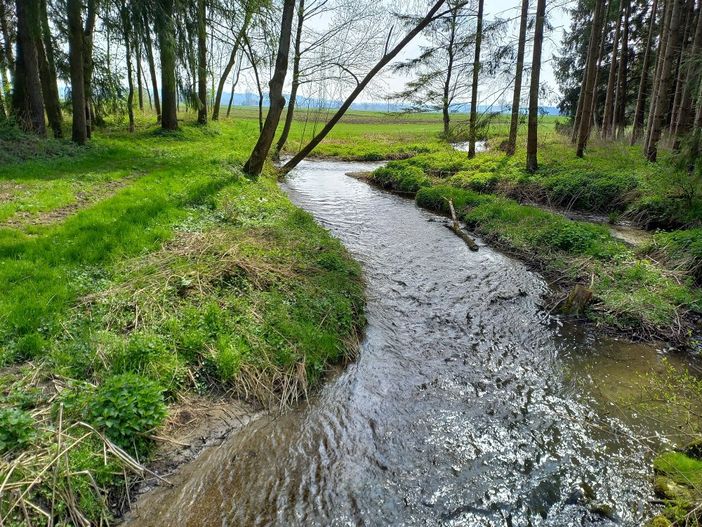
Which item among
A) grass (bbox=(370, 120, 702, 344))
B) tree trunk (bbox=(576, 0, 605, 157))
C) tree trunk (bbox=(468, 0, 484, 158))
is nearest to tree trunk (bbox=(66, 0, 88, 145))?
grass (bbox=(370, 120, 702, 344))

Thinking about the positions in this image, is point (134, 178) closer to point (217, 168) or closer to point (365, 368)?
point (217, 168)

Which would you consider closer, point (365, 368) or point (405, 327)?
point (365, 368)

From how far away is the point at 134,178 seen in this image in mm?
11039

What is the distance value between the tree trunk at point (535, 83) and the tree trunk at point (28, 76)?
16.1 metres

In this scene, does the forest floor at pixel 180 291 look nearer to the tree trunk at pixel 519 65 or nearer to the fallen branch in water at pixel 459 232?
the fallen branch in water at pixel 459 232

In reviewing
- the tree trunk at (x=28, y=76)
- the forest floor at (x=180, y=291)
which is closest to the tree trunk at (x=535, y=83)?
the forest floor at (x=180, y=291)

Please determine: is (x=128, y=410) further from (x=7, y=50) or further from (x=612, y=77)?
(x=612, y=77)

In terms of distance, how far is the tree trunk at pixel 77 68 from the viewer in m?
12.9

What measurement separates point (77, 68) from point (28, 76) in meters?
1.42

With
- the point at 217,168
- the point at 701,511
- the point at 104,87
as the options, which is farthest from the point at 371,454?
the point at 104,87

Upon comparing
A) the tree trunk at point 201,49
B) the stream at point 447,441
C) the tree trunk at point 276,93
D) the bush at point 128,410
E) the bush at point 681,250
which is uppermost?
the tree trunk at point 201,49

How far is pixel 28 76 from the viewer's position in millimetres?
13078

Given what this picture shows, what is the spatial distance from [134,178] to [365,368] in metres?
9.04

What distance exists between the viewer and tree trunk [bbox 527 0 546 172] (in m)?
13.9
